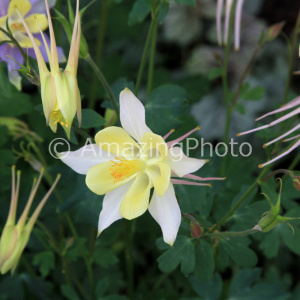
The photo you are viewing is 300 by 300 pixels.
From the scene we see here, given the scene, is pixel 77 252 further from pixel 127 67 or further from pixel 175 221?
pixel 127 67

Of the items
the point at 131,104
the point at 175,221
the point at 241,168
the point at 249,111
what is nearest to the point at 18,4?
the point at 131,104

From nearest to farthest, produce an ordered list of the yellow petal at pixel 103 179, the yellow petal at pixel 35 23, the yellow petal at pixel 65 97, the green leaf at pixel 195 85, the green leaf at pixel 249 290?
1. the yellow petal at pixel 65 97
2. the yellow petal at pixel 103 179
3. the yellow petal at pixel 35 23
4. the green leaf at pixel 249 290
5. the green leaf at pixel 195 85

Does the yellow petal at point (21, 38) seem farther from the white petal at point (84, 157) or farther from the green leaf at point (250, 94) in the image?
the green leaf at point (250, 94)

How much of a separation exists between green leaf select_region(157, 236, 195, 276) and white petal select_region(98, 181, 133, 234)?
0.24 metres

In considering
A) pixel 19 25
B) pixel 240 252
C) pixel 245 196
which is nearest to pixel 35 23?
pixel 19 25

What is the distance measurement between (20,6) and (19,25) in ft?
0.17

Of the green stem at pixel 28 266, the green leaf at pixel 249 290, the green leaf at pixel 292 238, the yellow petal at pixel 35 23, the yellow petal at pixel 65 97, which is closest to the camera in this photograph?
the yellow petal at pixel 65 97

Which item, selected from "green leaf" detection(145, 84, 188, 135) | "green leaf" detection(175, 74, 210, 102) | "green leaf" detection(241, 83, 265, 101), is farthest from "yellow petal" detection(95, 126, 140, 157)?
"green leaf" detection(175, 74, 210, 102)

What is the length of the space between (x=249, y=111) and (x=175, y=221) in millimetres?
1414

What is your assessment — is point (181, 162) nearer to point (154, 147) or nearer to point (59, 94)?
point (154, 147)

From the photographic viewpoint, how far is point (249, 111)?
2145 millimetres

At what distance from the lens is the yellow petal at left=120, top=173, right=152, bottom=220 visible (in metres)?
0.85

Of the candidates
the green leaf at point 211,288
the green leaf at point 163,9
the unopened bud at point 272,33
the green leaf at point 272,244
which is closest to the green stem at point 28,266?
the green leaf at point 211,288

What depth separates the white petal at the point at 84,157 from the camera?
894 mm
